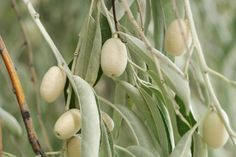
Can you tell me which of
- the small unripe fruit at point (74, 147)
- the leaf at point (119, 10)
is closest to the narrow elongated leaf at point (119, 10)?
the leaf at point (119, 10)

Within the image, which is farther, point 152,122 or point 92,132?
point 152,122

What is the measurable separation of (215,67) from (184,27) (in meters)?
1.23

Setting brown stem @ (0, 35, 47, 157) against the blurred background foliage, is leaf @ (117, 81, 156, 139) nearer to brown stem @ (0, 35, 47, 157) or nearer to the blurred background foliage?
brown stem @ (0, 35, 47, 157)

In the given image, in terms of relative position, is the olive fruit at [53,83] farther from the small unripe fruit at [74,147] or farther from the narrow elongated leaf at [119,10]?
the narrow elongated leaf at [119,10]

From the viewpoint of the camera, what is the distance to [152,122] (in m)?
0.92

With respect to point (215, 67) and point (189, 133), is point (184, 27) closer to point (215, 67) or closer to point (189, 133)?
point (189, 133)

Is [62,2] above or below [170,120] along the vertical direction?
below

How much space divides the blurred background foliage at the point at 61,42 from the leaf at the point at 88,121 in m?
1.13

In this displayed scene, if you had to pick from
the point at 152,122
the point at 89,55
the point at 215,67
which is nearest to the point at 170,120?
the point at 152,122

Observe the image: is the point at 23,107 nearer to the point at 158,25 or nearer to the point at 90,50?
the point at 90,50

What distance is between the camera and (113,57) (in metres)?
0.84

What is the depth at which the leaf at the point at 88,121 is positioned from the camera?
2.48ft

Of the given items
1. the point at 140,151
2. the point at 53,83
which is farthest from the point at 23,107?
the point at 140,151

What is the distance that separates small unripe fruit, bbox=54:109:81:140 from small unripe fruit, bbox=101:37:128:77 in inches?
2.7
